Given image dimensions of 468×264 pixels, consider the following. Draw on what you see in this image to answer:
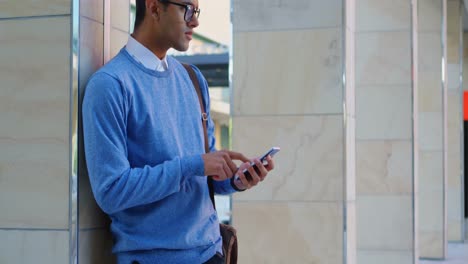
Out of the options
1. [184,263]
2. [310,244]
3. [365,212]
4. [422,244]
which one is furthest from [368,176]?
[184,263]

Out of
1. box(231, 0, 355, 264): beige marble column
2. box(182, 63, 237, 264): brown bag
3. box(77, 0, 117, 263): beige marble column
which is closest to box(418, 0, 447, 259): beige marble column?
box(231, 0, 355, 264): beige marble column

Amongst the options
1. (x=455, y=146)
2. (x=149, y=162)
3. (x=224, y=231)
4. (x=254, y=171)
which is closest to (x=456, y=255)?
(x=455, y=146)

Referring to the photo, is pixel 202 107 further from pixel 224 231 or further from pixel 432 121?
pixel 432 121

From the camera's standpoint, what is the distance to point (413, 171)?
995 centimetres

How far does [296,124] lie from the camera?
6617mm

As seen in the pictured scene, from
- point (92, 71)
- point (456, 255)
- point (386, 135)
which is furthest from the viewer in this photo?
point (456, 255)

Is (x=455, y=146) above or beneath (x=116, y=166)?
above

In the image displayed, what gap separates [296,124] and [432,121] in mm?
8300

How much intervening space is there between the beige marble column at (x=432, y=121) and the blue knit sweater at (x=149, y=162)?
38.9ft

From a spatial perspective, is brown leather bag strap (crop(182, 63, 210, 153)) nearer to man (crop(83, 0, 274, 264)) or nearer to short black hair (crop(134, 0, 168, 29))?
man (crop(83, 0, 274, 264))

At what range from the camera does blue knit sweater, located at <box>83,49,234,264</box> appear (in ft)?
8.21
